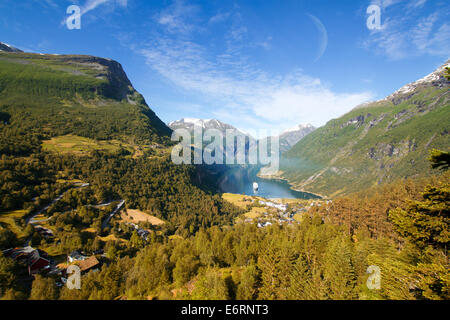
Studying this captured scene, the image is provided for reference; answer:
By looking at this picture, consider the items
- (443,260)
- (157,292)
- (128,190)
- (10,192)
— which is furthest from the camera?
(128,190)

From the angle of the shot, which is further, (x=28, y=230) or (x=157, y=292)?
(x=28, y=230)

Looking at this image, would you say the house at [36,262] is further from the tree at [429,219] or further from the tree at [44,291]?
the tree at [429,219]

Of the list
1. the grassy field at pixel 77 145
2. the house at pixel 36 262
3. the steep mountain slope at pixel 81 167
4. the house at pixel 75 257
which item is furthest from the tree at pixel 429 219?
the grassy field at pixel 77 145

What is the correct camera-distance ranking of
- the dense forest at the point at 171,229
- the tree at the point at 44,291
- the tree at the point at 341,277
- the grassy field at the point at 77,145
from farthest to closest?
the grassy field at the point at 77,145
the tree at the point at 44,291
the tree at the point at 341,277
the dense forest at the point at 171,229

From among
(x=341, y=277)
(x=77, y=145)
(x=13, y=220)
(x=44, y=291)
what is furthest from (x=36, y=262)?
(x=77, y=145)

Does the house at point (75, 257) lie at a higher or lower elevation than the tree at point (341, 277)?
lower
